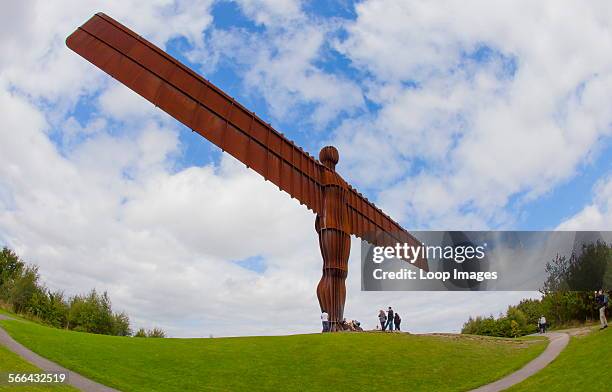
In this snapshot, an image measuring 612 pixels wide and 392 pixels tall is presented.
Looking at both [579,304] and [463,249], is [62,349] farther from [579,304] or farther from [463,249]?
[579,304]

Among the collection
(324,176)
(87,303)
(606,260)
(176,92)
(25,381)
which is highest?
(176,92)

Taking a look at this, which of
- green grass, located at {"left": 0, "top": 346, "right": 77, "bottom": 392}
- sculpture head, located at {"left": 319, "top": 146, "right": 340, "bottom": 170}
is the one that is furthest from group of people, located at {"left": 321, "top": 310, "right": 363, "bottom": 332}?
green grass, located at {"left": 0, "top": 346, "right": 77, "bottom": 392}

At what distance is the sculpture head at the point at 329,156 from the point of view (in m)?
29.6

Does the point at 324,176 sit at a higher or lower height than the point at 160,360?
higher

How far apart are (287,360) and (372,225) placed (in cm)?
1321

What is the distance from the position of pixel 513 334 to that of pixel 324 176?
28.4 meters

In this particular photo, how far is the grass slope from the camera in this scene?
17.6 m

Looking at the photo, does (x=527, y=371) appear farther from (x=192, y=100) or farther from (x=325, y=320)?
(x=192, y=100)

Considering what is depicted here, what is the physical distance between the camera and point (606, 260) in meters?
34.3

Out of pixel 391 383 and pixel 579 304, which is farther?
pixel 579 304

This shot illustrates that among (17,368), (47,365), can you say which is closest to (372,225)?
(47,365)

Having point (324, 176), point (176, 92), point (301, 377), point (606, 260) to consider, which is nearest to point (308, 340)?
point (301, 377)

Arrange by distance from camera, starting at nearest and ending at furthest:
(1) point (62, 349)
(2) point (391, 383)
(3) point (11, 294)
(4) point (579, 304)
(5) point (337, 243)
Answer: (2) point (391, 383) → (1) point (62, 349) → (5) point (337, 243) → (4) point (579, 304) → (3) point (11, 294)

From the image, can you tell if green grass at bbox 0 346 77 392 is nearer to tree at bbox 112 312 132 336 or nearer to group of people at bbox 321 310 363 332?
group of people at bbox 321 310 363 332
